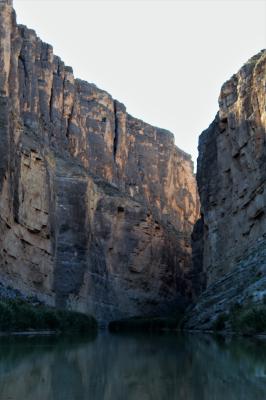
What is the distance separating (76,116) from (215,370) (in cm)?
8472

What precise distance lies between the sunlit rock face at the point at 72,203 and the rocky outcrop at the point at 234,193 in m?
11.4

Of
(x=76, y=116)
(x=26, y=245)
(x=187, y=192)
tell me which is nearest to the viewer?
(x=26, y=245)

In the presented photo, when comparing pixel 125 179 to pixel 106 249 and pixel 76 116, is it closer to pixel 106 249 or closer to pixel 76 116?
pixel 76 116

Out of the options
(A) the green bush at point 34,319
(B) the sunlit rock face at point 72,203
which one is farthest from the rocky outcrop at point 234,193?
(B) the sunlit rock face at point 72,203

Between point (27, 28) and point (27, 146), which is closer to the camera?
point (27, 146)

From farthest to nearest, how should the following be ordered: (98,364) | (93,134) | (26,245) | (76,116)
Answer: (93,134)
(76,116)
(26,245)
(98,364)

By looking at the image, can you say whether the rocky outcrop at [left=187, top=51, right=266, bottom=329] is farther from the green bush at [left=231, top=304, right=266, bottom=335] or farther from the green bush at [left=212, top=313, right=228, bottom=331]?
the green bush at [left=231, top=304, right=266, bottom=335]

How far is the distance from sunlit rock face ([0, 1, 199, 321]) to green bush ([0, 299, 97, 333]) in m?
4.76

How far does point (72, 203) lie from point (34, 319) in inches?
937

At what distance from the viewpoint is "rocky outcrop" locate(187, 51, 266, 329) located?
1625 inches

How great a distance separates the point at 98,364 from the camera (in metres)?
15.1

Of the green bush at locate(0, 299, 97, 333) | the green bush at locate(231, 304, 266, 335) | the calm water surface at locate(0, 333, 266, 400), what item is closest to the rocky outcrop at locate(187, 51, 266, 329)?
the green bush at locate(231, 304, 266, 335)

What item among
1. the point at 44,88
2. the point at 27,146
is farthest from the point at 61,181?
the point at 44,88

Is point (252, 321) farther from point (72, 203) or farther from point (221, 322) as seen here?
point (72, 203)
